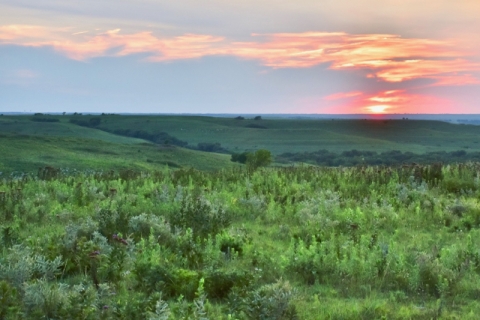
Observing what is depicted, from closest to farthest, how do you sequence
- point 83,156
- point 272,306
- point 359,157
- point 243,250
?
1. point 272,306
2. point 243,250
3. point 83,156
4. point 359,157

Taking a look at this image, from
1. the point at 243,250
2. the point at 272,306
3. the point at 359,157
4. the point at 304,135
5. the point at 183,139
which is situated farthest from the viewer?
the point at 304,135

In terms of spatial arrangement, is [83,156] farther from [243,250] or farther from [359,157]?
[359,157]

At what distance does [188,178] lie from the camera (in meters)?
15.3

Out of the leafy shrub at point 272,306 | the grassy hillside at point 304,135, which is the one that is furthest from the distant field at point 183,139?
the leafy shrub at point 272,306

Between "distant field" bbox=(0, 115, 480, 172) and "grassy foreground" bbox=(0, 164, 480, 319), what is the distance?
28.3m

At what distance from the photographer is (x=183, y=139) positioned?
113 meters

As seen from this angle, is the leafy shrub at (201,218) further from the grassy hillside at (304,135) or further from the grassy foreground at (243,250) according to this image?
the grassy hillside at (304,135)

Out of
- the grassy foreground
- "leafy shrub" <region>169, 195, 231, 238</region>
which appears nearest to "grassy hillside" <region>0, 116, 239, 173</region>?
the grassy foreground

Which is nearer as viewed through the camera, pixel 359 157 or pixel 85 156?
pixel 85 156

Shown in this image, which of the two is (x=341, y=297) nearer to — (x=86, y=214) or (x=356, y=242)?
(x=356, y=242)

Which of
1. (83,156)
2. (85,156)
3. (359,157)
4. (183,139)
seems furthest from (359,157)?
(83,156)

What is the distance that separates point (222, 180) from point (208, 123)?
411ft

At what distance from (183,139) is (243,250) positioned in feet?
346

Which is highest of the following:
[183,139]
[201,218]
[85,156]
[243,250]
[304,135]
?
[201,218]
